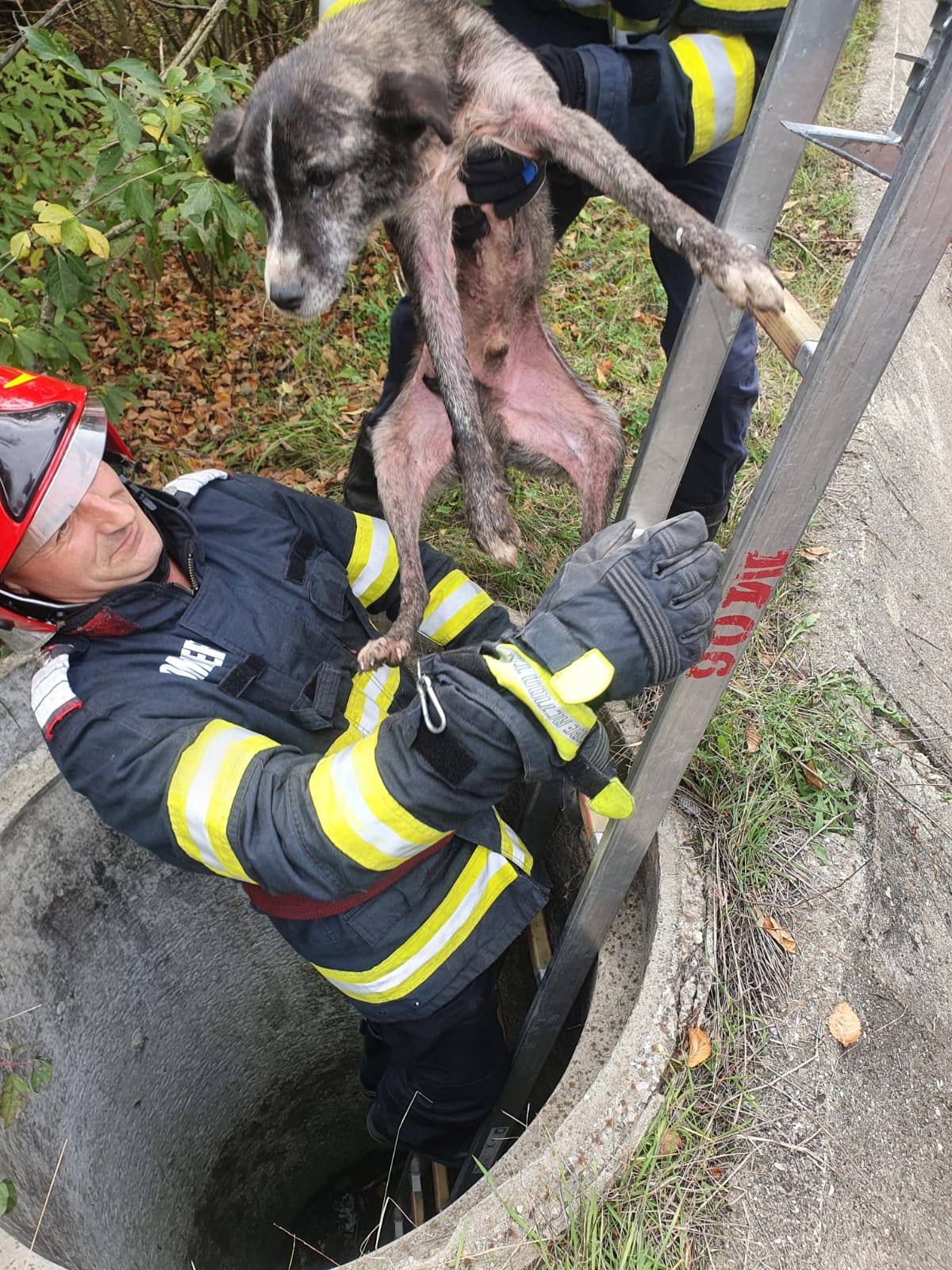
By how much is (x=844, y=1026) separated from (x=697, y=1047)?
1.40ft

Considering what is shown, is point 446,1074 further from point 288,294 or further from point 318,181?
point 318,181

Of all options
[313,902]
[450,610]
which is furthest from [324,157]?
[313,902]

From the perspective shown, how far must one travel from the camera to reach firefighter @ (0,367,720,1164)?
1462 millimetres

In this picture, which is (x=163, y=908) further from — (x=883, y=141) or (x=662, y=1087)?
(x=883, y=141)

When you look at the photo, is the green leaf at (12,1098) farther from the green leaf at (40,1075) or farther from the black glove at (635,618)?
the black glove at (635,618)

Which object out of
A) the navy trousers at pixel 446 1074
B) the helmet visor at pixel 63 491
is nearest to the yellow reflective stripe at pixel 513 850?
the navy trousers at pixel 446 1074

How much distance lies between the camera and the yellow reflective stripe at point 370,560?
8.23 feet

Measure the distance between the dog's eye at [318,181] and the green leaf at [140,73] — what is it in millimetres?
843

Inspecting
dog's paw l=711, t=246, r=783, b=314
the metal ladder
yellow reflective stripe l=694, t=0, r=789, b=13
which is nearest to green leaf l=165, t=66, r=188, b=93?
yellow reflective stripe l=694, t=0, r=789, b=13

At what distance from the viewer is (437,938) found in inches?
83.0

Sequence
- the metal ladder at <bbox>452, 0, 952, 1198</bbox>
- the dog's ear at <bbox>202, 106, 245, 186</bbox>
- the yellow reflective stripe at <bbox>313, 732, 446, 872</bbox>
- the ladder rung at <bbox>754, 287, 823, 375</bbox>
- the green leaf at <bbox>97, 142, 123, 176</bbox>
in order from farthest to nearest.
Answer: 1. the green leaf at <bbox>97, 142, 123, 176</bbox>
2. the dog's ear at <bbox>202, 106, 245, 186</bbox>
3. the yellow reflective stripe at <bbox>313, 732, 446, 872</bbox>
4. the ladder rung at <bbox>754, 287, 823, 375</bbox>
5. the metal ladder at <bbox>452, 0, 952, 1198</bbox>

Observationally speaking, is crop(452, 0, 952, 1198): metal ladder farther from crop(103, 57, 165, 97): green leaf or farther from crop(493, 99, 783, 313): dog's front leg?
crop(103, 57, 165, 97): green leaf

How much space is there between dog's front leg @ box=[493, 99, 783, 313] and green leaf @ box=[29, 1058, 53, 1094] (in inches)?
96.1

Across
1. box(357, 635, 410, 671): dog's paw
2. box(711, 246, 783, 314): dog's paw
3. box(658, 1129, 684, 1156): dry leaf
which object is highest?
box(711, 246, 783, 314): dog's paw
